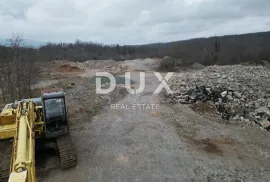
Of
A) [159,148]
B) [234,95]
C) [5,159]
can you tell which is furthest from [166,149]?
[234,95]

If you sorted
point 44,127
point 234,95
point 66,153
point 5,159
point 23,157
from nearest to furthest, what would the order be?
1. point 23,157
2. point 5,159
3. point 66,153
4. point 44,127
5. point 234,95

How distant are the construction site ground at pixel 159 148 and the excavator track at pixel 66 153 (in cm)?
18

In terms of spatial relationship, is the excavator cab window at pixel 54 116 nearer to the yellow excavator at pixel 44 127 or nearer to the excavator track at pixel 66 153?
the yellow excavator at pixel 44 127

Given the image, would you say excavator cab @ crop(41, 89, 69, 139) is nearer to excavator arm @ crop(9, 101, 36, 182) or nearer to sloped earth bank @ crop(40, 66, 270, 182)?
sloped earth bank @ crop(40, 66, 270, 182)

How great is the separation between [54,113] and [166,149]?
3.84 m

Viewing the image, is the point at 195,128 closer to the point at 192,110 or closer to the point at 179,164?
the point at 192,110

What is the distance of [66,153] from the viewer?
22.6ft

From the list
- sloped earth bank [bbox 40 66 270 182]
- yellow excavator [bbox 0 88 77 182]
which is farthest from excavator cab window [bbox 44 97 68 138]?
sloped earth bank [bbox 40 66 270 182]

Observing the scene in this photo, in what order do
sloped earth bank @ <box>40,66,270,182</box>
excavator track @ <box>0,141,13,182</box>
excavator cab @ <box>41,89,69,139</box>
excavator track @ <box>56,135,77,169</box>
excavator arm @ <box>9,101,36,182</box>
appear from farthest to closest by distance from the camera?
excavator cab @ <box>41,89,69,139</box>
excavator track @ <box>56,135,77,169</box>
sloped earth bank @ <box>40,66,270,182</box>
excavator track @ <box>0,141,13,182</box>
excavator arm @ <box>9,101,36,182</box>

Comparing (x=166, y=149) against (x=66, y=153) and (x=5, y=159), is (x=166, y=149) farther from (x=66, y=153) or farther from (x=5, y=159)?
(x=5, y=159)

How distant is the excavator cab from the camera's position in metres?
6.93

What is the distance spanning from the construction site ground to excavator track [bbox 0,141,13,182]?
3.23 ft

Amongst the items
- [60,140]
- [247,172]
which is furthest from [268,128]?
[60,140]

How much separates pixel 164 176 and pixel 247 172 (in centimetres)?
238
